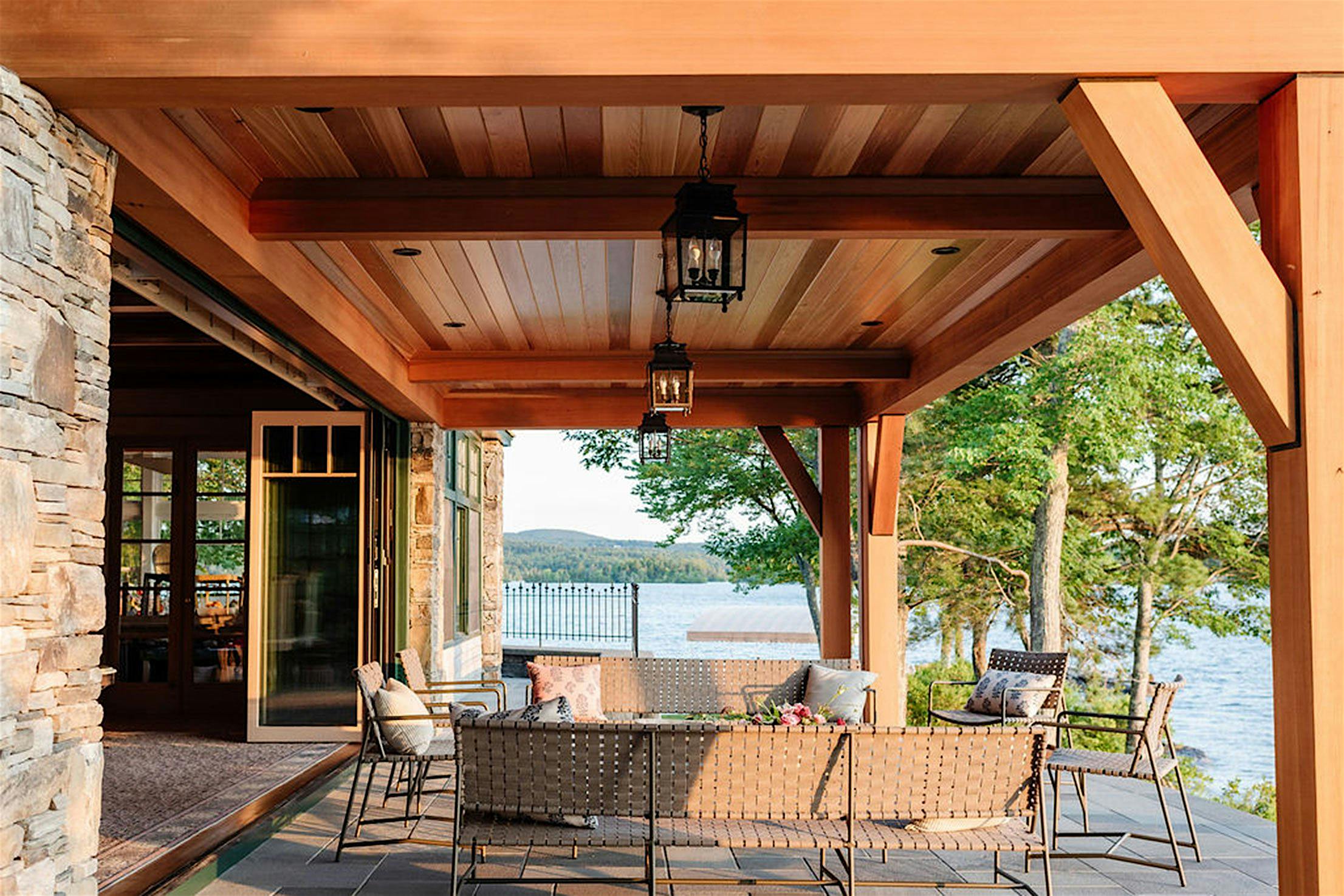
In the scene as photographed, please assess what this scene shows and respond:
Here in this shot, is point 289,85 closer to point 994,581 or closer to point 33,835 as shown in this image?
point 33,835

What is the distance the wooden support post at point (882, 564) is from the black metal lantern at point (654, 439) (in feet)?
6.23

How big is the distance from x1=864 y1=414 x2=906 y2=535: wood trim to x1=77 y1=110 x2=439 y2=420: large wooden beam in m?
3.66

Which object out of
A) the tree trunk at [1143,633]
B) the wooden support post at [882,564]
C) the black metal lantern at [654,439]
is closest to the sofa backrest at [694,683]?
the black metal lantern at [654,439]

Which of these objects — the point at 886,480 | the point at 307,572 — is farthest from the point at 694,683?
the point at 307,572

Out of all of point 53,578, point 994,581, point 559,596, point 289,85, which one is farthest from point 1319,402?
point 559,596

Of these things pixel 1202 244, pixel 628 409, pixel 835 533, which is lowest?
pixel 835 533

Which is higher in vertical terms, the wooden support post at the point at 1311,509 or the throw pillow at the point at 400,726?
the wooden support post at the point at 1311,509

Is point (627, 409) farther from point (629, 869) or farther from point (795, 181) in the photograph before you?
point (795, 181)

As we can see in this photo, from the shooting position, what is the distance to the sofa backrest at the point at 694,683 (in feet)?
22.4

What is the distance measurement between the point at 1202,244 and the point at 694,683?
15.4ft

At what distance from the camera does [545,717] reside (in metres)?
4.77

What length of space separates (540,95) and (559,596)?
47.9 feet

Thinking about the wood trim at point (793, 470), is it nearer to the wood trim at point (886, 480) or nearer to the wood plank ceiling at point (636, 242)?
the wood trim at point (886, 480)

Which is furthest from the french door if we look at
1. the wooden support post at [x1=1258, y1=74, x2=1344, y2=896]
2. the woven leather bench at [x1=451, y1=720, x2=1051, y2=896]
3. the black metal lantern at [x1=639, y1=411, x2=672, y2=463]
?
the wooden support post at [x1=1258, y1=74, x2=1344, y2=896]
